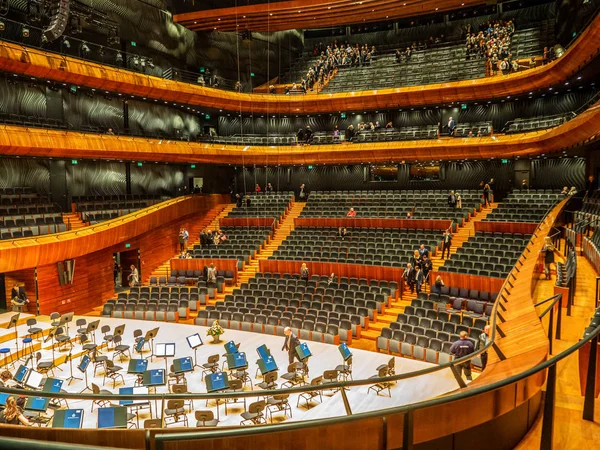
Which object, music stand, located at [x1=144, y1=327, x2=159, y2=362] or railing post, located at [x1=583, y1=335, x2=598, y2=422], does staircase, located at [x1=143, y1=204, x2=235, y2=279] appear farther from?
railing post, located at [x1=583, y1=335, x2=598, y2=422]

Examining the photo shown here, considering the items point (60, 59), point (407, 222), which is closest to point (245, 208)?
point (407, 222)

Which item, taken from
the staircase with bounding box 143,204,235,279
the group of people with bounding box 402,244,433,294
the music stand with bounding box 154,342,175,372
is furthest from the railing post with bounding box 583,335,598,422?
the staircase with bounding box 143,204,235,279

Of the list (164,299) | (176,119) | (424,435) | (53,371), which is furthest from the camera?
(176,119)

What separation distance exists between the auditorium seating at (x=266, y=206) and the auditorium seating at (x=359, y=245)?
Answer: 2778mm

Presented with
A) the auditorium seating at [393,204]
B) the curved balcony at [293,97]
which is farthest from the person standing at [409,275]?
the curved balcony at [293,97]

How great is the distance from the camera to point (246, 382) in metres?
7.56

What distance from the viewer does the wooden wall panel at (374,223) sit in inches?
572

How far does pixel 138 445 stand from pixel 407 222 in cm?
1336

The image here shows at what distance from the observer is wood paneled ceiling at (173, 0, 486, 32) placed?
19359 mm

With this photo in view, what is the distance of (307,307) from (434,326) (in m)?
3.20

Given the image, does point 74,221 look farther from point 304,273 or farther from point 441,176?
point 441,176

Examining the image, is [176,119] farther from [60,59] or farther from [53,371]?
[53,371]

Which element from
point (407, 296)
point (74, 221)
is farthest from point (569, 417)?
point (74, 221)

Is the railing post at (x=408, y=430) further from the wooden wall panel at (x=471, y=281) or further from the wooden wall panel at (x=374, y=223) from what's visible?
the wooden wall panel at (x=374, y=223)
